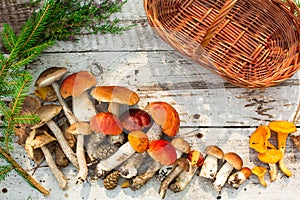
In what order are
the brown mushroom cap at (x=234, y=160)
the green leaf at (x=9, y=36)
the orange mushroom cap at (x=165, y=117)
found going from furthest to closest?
the brown mushroom cap at (x=234, y=160) → the orange mushroom cap at (x=165, y=117) → the green leaf at (x=9, y=36)

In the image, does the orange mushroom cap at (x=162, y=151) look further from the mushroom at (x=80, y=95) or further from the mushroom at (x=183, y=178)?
the mushroom at (x=80, y=95)

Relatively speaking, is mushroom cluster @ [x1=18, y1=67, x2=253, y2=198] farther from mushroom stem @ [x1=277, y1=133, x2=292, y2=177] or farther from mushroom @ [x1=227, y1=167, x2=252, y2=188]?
mushroom stem @ [x1=277, y1=133, x2=292, y2=177]

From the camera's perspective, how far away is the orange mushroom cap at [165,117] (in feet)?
5.75

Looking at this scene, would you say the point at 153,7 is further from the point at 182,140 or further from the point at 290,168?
the point at 290,168

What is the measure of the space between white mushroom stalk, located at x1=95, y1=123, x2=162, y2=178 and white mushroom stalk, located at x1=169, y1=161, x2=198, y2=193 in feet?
0.80

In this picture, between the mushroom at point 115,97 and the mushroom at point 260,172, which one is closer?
the mushroom at point 115,97

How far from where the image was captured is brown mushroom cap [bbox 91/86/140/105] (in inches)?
67.7

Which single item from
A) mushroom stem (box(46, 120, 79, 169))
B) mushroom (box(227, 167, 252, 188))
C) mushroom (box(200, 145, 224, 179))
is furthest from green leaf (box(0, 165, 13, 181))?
mushroom (box(227, 167, 252, 188))

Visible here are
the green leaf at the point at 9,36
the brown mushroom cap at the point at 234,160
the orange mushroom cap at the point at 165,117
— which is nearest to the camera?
the green leaf at the point at 9,36

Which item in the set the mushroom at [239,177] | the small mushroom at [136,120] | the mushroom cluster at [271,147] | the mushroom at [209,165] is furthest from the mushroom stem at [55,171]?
the mushroom cluster at [271,147]

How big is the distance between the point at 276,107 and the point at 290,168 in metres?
0.27

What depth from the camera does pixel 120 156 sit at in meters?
1.79

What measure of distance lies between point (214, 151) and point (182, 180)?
186mm

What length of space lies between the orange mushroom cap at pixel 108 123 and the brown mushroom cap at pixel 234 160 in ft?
1.50
